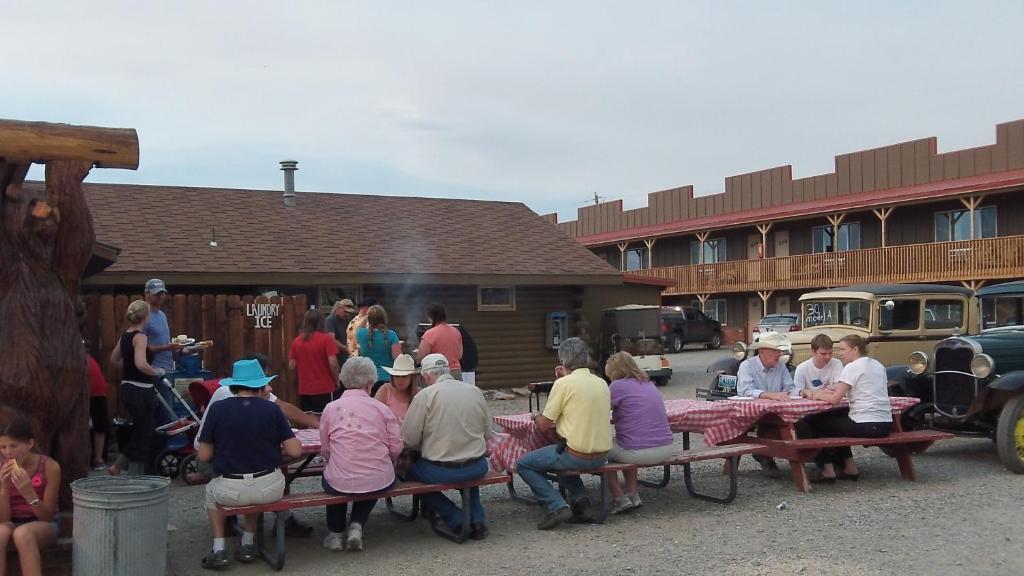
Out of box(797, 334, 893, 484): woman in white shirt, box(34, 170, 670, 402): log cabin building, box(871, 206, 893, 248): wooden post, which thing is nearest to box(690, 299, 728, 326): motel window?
box(871, 206, 893, 248): wooden post

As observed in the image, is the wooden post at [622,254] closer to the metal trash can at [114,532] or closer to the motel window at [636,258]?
the motel window at [636,258]

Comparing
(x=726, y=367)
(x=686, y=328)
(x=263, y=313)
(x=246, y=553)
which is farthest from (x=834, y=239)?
(x=246, y=553)

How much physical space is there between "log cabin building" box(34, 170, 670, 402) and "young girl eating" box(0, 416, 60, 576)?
933 centimetres

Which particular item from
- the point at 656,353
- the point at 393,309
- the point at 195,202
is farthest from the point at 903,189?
the point at 195,202

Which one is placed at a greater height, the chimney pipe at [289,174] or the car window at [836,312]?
the chimney pipe at [289,174]

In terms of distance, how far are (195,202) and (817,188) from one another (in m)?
23.6

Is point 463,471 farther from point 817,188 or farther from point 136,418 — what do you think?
point 817,188

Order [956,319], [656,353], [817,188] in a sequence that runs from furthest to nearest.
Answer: [817,188], [656,353], [956,319]

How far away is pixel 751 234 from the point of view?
115ft

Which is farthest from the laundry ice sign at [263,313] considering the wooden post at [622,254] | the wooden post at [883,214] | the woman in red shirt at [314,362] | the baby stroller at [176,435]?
the wooden post at [622,254]

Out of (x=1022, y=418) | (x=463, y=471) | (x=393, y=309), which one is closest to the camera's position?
(x=463, y=471)

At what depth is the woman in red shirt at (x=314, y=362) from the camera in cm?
971

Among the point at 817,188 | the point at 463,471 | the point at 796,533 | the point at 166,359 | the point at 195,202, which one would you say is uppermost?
the point at 817,188

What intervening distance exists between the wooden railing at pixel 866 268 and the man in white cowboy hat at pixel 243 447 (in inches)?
915
